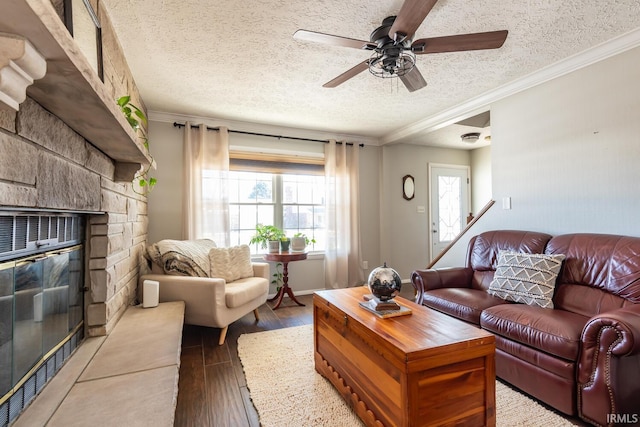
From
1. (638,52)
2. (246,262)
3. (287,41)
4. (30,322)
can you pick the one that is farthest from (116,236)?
(638,52)

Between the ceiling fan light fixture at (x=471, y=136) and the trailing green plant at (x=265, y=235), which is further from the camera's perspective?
the ceiling fan light fixture at (x=471, y=136)

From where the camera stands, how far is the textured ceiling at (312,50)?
1868 mm

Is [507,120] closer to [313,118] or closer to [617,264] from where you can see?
[617,264]

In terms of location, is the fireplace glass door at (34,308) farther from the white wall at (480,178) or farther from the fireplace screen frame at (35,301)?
the white wall at (480,178)

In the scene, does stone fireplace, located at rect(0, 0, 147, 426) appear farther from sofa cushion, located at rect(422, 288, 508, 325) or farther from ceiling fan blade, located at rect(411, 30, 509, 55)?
sofa cushion, located at rect(422, 288, 508, 325)

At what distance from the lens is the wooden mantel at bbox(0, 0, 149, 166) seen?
654mm

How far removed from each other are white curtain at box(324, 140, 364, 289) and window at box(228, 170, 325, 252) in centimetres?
21

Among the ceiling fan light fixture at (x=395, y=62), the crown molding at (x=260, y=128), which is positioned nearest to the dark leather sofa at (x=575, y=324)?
the ceiling fan light fixture at (x=395, y=62)

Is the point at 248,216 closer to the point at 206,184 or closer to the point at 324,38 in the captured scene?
the point at 206,184

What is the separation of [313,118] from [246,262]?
1990mm

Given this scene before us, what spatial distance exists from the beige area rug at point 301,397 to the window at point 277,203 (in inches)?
76.5

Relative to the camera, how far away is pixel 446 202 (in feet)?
17.9

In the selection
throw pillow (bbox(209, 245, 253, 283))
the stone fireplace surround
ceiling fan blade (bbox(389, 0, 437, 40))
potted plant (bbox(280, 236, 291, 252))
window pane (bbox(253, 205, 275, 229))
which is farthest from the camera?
window pane (bbox(253, 205, 275, 229))

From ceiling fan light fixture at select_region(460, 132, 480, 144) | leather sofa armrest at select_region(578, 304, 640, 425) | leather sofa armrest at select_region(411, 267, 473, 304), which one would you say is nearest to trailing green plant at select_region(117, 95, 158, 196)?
leather sofa armrest at select_region(411, 267, 473, 304)
